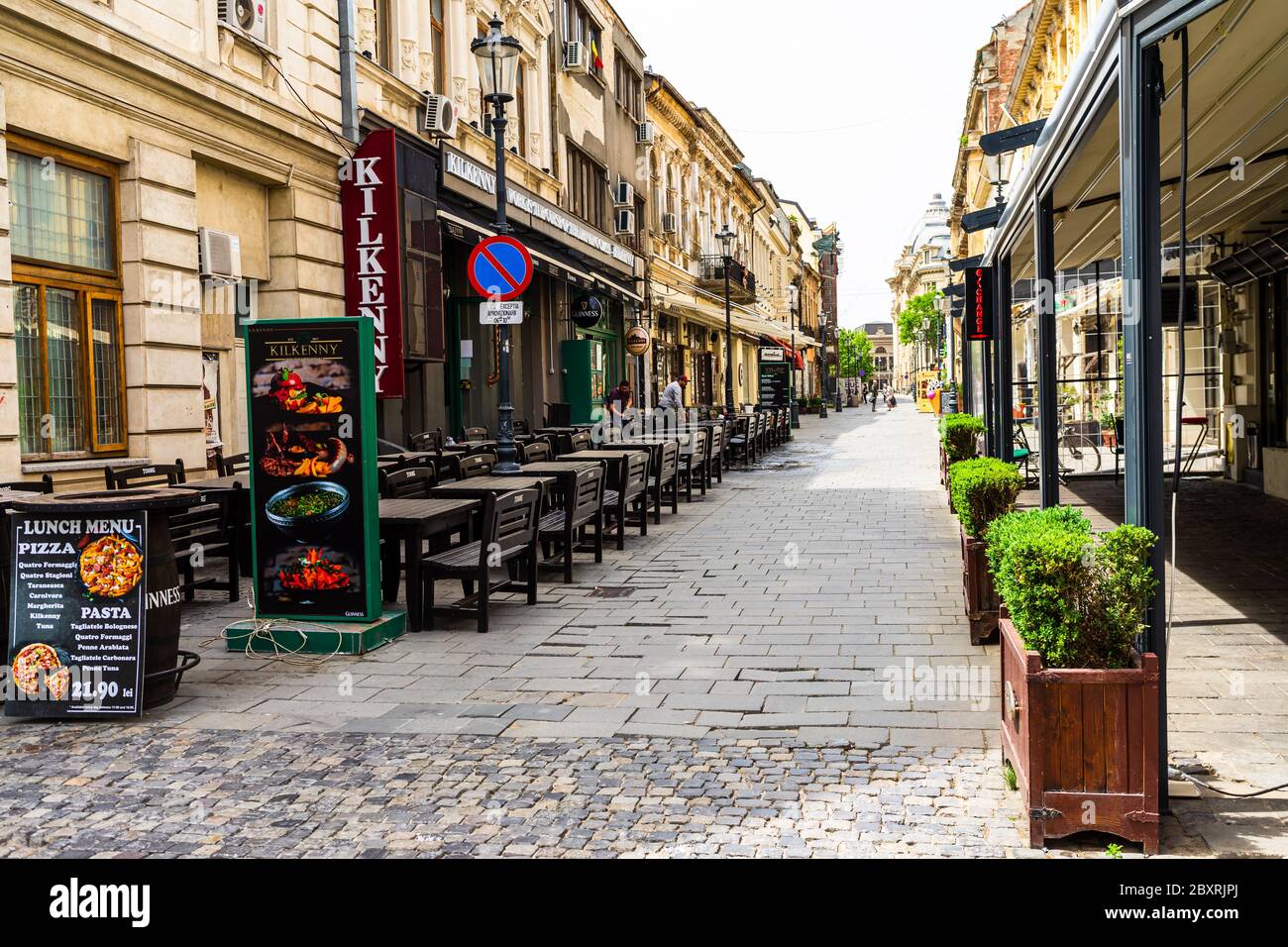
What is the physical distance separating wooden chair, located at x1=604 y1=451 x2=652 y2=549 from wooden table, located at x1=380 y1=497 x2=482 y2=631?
10.9 feet

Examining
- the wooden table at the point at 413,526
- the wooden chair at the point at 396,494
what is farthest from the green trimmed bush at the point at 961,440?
the wooden table at the point at 413,526

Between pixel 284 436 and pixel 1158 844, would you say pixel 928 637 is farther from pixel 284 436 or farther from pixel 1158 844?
pixel 284 436

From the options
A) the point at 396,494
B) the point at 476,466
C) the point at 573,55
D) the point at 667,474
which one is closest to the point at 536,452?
the point at 667,474

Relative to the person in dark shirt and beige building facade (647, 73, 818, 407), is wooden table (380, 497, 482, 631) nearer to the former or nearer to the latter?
the person in dark shirt

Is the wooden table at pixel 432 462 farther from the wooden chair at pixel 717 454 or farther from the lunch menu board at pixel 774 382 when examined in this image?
the lunch menu board at pixel 774 382

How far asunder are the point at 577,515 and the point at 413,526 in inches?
106

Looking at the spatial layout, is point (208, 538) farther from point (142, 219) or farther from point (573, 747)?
point (573, 747)

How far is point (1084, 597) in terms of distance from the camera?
4074 mm

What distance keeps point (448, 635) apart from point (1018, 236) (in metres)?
5.50

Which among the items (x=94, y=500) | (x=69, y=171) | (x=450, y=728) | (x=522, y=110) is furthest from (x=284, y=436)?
(x=522, y=110)

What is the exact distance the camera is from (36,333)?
31.4 ft

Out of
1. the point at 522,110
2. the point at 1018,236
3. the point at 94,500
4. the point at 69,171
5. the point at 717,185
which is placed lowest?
the point at 94,500

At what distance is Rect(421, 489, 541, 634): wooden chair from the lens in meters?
7.82

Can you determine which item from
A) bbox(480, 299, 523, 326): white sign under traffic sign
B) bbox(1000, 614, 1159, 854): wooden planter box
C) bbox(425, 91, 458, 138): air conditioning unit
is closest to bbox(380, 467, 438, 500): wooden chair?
bbox(480, 299, 523, 326): white sign under traffic sign
